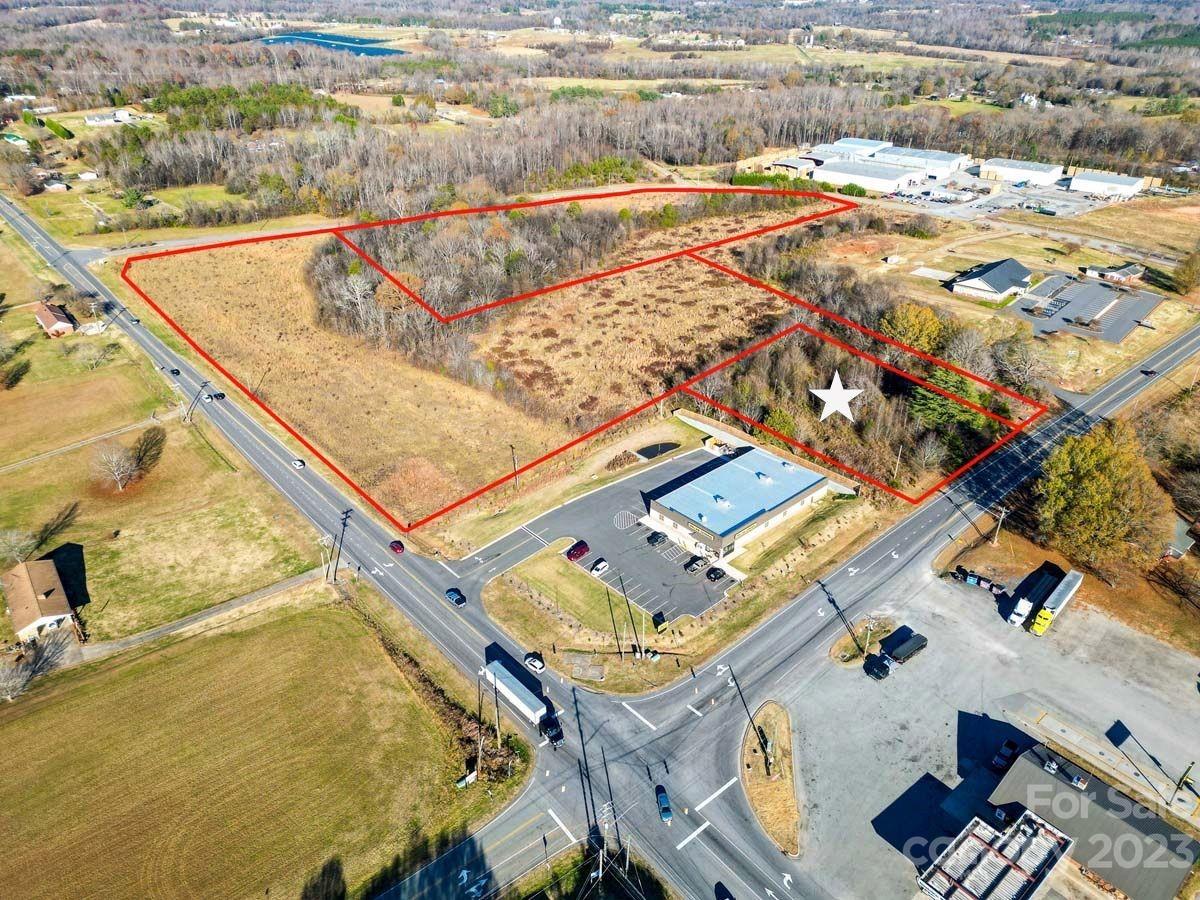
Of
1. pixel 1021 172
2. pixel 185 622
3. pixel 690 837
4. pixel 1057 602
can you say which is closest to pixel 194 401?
pixel 185 622

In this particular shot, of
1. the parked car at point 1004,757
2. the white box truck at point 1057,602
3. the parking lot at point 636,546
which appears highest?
the white box truck at point 1057,602

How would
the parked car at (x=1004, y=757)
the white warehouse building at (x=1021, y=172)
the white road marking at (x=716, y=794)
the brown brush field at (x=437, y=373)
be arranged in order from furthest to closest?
1. the white warehouse building at (x=1021, y=172)
2. the brown brush field at (x=437, y=373)
3. the parked car at (x=1004, y=757)
4. the white road marking at (x=716, y=794)

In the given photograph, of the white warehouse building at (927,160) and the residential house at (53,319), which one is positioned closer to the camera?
the residential house at (53,319)

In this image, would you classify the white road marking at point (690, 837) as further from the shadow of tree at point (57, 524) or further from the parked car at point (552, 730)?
the shadow of tree at point (57, 524)

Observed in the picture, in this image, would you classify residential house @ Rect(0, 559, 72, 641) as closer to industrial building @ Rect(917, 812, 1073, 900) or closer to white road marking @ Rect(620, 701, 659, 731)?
white road marking @ Rect(620, 701, 659, 731)

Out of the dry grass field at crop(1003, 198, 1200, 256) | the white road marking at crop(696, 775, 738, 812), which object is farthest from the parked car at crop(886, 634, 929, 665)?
the dry grass field at crop(1003, 198, 1200, 256)

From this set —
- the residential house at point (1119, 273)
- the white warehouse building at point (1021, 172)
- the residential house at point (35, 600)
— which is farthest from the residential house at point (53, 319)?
the white warehouse building at point (1021, 172)

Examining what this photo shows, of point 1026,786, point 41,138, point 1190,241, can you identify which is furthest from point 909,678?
point 41,138
